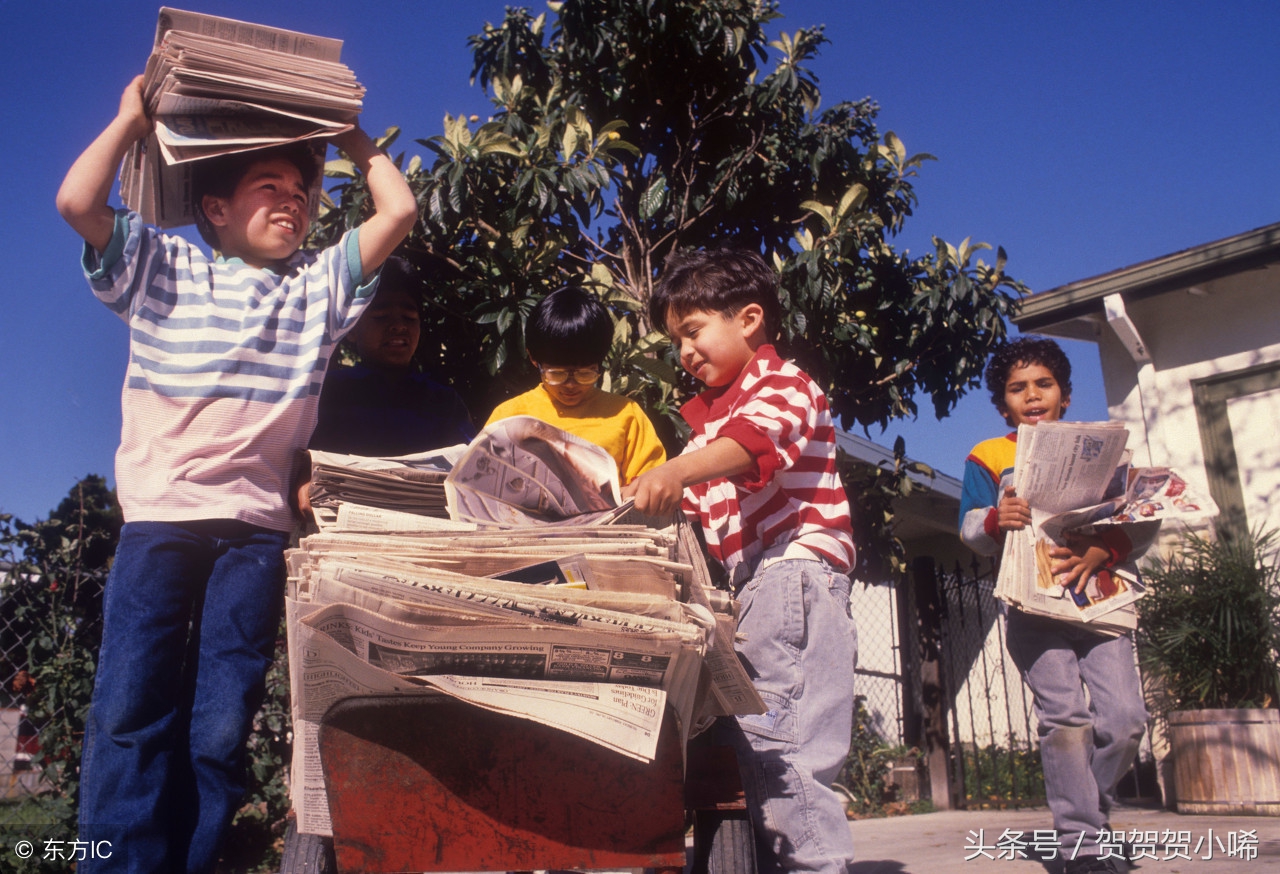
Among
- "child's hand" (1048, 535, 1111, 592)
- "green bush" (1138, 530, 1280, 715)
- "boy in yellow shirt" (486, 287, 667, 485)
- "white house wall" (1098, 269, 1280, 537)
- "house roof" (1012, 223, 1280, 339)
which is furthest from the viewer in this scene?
"white house wall" (1098, 269, 1280, 537)

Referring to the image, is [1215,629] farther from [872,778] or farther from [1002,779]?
[1002,779]

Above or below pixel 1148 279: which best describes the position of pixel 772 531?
below

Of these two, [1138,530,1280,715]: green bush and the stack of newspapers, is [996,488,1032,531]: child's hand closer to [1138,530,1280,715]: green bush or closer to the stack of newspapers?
the stack of newspapers

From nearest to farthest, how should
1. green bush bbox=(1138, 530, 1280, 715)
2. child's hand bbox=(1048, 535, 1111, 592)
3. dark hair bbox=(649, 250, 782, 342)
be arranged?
1. dark hair bbox=(649, 250, 782, 342)
2. child's hand bbox=(1048, 535, 1111, 592)
3. green bush bbox=(1138, 530, 1280, 715)

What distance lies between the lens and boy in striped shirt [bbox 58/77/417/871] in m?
1.69

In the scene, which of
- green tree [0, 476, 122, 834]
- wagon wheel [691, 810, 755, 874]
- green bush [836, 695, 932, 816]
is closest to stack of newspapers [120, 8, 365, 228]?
wagon wheel [691, 810, 755, 874]

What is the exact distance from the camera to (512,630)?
112 centimetres

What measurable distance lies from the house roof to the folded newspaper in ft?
9.86

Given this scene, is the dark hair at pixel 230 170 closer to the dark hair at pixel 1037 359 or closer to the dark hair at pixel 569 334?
the dark hair at pixel 569 334

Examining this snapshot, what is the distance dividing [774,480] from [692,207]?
337 cm

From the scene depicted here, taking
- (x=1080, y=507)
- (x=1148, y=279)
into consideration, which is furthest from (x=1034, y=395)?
(x=1148, y=279)

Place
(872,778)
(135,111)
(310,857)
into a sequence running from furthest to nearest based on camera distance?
(872,778) → (135,111) → (310,857)

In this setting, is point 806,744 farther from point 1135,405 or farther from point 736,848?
point 1135,405

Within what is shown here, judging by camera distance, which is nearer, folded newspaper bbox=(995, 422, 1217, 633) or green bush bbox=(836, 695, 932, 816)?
folded newspaper bbox=(995, 422, 1217, 633)
